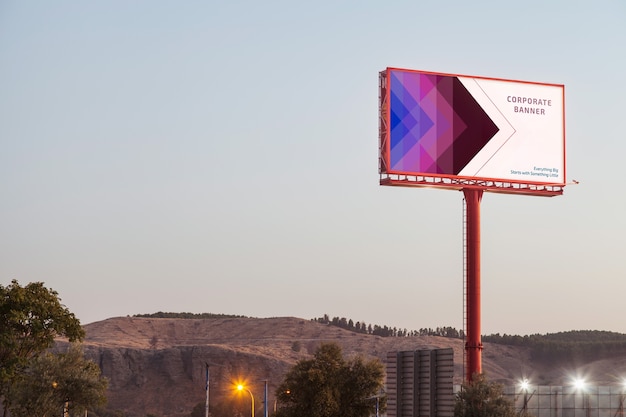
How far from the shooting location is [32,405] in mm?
84188

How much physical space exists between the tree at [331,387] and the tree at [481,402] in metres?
18.4

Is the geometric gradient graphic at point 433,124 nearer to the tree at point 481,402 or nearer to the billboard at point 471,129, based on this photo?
the billboard at point 471,129

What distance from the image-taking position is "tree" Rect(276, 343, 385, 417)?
96188mm

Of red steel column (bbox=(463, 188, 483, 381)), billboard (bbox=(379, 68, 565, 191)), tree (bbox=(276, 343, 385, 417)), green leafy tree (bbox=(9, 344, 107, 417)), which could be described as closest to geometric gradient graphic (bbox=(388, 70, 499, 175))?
billboard (bbox=(379, 68, 565, 191))

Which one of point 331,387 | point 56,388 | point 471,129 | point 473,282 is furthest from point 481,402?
point 56,388

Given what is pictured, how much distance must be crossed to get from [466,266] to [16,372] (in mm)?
31941

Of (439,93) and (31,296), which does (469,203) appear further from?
(31,296)

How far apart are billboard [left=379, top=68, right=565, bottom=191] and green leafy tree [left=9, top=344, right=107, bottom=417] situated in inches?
1000

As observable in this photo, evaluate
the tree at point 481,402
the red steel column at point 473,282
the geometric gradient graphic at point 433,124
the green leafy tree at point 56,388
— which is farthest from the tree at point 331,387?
the geometric gradient graphic at point 433,124

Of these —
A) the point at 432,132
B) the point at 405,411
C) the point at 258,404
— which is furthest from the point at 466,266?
the point at 258,404

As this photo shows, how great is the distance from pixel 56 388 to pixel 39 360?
2.29 meters

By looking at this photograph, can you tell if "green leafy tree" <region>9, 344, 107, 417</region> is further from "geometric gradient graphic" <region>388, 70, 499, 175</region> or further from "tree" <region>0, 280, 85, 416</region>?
"geometric gradient graphic" <region>388, 70, 499, 175</region>

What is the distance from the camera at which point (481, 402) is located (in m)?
78.6

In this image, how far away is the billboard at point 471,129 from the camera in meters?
81.2
